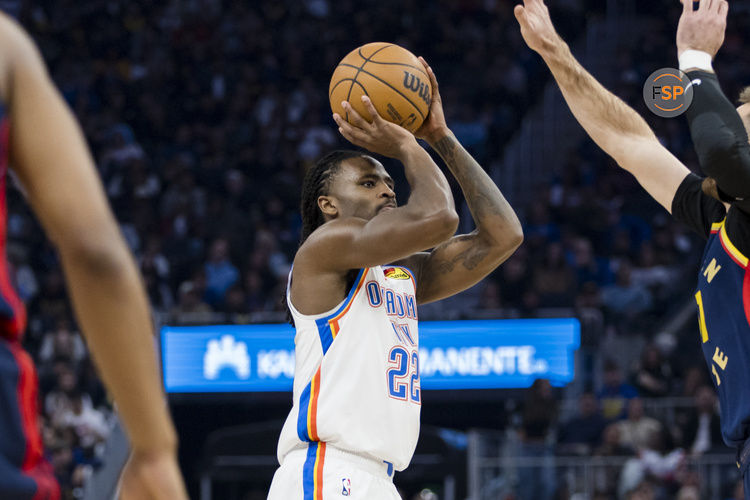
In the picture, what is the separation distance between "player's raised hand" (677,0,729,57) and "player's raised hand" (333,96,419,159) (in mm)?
1078

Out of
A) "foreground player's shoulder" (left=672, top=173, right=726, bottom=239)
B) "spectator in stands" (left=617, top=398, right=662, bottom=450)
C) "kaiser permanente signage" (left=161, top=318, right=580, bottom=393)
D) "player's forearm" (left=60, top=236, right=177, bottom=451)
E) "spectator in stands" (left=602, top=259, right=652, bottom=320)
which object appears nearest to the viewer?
"player's forearm" (left=60, top=236, right=177, bottom=451)

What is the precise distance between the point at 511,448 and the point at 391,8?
10405mm

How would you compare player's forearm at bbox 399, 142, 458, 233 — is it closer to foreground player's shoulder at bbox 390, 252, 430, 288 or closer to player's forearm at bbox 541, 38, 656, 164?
foreground player's shoulder at bbox 390, 252, 430, 288

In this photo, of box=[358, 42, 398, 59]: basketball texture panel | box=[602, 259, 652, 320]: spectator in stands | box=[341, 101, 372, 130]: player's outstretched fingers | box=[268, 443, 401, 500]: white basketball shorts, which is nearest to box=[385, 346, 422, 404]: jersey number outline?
box=[268, 443, 401, 500]: white basketball shorts

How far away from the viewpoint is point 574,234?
13992 mm

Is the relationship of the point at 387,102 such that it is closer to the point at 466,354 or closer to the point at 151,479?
the point at 151,479

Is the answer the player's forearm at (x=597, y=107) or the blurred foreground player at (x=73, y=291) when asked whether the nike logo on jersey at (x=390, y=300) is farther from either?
the blurred foreground player at (x=73, y=291)

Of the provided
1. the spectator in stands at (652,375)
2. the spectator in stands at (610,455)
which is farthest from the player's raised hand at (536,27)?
the spectator in stands at (652,375)

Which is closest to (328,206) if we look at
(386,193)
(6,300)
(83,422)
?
(386,193)

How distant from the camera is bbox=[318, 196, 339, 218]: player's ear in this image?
4250 millimetres

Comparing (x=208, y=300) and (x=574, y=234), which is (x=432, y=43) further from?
(x=208, y=300)

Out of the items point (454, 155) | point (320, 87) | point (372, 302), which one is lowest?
point (372, 302)

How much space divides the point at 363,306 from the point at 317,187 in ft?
2.12

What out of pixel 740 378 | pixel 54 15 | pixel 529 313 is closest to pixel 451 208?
pixel 740 378
